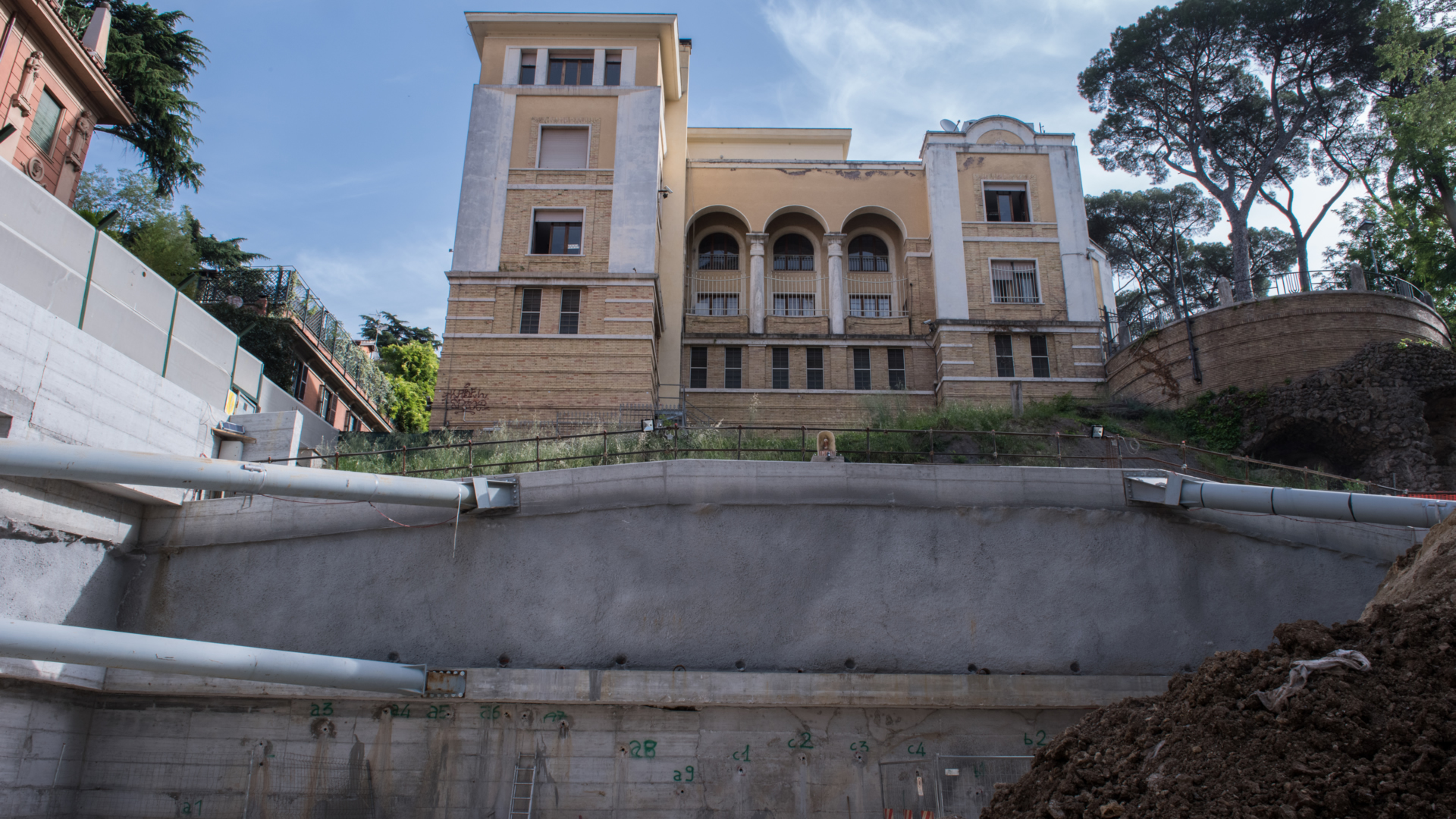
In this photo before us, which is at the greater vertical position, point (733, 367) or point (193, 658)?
point (733, 367)

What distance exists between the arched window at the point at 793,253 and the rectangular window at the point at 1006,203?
6.78m

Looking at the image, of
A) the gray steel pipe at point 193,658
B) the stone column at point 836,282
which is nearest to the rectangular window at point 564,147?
the stone column at point 836,282

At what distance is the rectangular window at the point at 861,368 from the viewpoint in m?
32.8

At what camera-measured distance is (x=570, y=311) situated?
29.0 meters

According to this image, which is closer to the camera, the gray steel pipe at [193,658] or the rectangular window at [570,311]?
the gray steel pipe at [193,658]

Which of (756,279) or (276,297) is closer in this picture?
(276,297)

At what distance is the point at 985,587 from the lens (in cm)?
1427

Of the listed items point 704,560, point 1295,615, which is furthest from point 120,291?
point 1295,615

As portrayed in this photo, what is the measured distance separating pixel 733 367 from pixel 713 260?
5.08 m

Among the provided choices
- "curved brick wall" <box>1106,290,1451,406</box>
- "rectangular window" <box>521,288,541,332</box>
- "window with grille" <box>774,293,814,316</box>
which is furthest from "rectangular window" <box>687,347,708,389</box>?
"curved brick wall" <box>1106,290,1451,406</box>

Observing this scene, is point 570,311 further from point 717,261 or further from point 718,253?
point 718,253

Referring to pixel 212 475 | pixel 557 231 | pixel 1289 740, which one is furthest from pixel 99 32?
pixel 1289 740

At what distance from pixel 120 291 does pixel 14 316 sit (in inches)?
122

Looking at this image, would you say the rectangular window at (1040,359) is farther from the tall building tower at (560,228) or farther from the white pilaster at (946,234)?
the tall building tower at (560,228)
